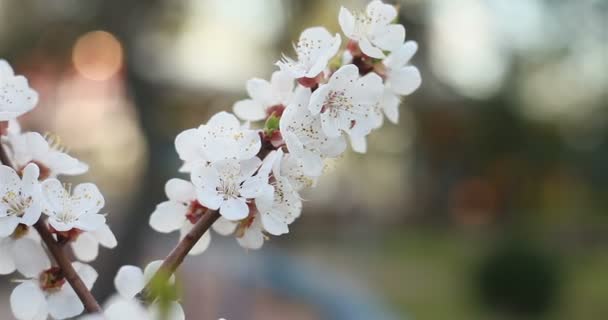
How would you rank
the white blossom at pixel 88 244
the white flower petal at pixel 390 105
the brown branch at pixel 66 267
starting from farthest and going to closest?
the white flower petal at pixel 390 105
the white blossom at pixel 88 244
the brown branch at pixel 66 267

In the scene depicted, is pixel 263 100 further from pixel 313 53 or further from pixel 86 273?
pixel 86 273

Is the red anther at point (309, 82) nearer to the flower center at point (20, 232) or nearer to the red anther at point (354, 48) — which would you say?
the red anther at point (354, 48)

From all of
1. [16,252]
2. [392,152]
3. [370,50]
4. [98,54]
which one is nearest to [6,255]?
[16,252]

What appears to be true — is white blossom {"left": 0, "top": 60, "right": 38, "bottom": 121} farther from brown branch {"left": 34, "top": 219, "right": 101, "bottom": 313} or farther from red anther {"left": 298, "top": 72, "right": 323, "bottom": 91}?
red anther {"left": 298, "top": 72, "right": 323, "bottom": 91}

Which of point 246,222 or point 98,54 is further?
point 98,54

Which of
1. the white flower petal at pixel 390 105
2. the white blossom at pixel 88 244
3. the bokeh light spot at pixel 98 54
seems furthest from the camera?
the bokeh light spot at pixel 98 54

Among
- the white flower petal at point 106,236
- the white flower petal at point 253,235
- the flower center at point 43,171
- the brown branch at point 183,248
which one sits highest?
the white flower petal at point 253,235

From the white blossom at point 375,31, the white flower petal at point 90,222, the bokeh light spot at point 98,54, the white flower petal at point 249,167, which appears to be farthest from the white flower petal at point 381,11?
the bokeh light spot at point 98,54
